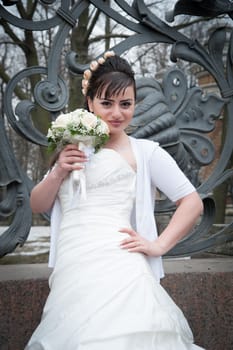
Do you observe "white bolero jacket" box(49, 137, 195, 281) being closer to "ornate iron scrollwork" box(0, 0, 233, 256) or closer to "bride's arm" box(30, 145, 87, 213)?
"bride's arm" box(30, 145, 87, 213)

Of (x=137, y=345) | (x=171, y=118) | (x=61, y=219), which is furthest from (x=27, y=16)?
(x=137, y=345)

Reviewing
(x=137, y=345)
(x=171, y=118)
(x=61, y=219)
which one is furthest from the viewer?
(x=171, y=118)

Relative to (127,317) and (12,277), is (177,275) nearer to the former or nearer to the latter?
(12,277)

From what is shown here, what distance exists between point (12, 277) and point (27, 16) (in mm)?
7912

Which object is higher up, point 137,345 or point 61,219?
point 61,219

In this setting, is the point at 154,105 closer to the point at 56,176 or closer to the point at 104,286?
the point at 56,176

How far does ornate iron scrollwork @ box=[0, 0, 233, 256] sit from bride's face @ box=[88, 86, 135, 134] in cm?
122

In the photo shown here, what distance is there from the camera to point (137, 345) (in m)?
1.80

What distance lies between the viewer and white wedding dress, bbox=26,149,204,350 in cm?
Answer: 182

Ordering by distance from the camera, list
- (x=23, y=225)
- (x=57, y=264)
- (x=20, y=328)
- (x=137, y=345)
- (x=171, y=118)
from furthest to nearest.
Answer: (x=171, y=118)
(x=23, y=225)
(x=20, y=328)
(x=57, y=264)
(x=137, y=345)

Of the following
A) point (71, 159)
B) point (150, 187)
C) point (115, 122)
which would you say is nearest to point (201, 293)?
point (150, 187)

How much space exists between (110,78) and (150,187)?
0.53 m

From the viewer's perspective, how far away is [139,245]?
6.91ft

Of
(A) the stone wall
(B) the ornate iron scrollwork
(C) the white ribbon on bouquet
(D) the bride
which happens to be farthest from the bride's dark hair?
(A) the stone wall
